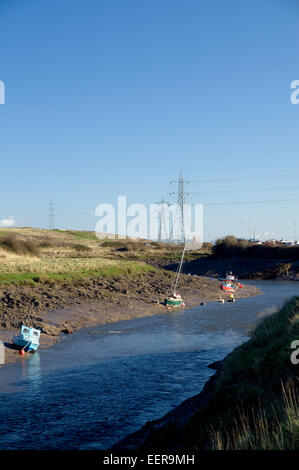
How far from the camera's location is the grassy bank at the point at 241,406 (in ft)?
38.2

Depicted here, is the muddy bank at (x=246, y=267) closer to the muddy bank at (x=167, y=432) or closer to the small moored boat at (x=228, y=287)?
the small moored boat at (x=228, y=287)

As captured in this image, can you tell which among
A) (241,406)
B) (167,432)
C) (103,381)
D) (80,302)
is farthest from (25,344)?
(241,406)

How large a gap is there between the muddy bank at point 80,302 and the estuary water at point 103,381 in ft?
8.55

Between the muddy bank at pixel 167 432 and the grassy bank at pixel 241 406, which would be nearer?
the grassy bank at pixel 241 406

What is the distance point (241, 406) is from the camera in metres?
13.8

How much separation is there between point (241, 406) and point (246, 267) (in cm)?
9668

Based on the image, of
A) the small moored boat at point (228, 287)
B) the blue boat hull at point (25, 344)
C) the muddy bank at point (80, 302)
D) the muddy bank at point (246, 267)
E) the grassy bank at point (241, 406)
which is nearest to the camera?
the grassy bank at point (241, 406)

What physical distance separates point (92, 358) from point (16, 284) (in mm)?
22223

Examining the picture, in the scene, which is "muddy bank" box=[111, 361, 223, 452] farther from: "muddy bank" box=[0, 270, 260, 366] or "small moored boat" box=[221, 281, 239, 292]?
"small moored boat" box=[221, 281, 239, 292]

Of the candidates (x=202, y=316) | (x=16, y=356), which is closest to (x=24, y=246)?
(x=202, y=316)

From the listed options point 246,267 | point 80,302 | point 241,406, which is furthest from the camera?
point 246,267

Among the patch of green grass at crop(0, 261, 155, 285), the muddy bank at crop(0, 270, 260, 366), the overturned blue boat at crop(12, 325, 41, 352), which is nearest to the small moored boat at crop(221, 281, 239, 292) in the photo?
the muddy bank at crop(0, 270, 260, 366)

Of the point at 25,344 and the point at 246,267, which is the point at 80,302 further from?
the point at 246,267

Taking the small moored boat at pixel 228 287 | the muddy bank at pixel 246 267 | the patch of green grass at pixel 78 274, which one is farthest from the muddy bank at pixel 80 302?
the muddy bank at pixel 246 267
